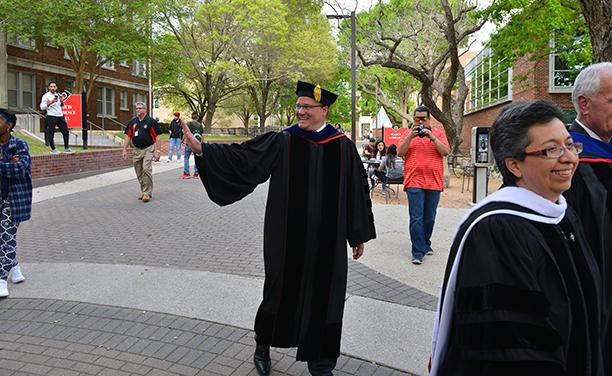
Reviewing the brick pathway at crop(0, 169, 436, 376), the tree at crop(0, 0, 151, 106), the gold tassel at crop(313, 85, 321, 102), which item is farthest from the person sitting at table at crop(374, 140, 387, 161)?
the tree at crop(0, 0, 151, 106)

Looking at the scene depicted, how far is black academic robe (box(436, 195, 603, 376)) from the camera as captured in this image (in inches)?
58.4

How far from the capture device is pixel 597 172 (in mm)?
2188

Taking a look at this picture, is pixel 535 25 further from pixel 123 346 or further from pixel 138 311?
pixel 123 346

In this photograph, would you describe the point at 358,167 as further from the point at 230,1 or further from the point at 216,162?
the point at 230,1

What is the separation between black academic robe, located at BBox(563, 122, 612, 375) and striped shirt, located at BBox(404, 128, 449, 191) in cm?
385

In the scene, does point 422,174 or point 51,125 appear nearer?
point 422,174

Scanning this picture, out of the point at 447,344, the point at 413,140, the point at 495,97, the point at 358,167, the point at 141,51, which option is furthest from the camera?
the point at 495,97

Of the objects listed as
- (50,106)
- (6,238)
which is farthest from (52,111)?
(6,238)

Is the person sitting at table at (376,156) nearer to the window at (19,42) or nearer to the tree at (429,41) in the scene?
the tree at (429,41)

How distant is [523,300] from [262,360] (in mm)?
2244

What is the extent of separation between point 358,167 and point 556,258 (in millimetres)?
1972

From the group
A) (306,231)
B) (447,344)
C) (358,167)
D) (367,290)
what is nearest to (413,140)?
(367,290)

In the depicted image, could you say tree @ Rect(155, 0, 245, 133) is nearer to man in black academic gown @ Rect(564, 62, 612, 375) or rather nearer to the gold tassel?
the gold tassel

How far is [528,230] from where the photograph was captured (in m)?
1.55
